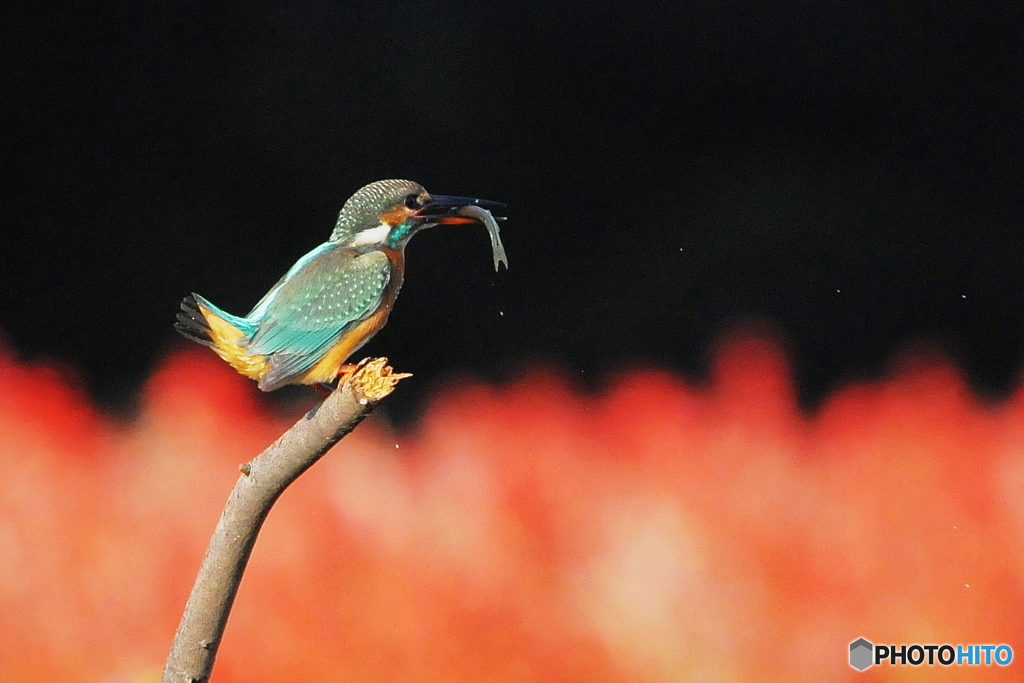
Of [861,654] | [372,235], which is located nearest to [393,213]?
[372,235]

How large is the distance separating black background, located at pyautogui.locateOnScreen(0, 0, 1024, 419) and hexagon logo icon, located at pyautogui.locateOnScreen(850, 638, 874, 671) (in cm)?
54

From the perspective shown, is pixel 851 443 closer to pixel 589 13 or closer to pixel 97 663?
pixel 589 13

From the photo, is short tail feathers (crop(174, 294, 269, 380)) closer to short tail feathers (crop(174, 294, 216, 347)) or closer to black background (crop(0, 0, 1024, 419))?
short tail feathers (crop(174, 294, 216, 347))

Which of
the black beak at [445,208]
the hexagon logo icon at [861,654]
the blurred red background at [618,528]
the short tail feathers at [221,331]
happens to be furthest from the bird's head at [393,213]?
the hexagon logo icon at [861,654]

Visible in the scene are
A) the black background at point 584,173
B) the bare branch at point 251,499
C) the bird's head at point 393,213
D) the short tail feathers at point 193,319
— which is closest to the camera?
the bare branch at point 251,499

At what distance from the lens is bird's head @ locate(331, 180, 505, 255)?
183 centimetres

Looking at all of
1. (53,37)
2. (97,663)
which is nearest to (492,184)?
(53,37)

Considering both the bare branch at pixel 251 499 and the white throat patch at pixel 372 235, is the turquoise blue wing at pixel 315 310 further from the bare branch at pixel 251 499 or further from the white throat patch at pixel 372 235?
the bare branch at pixel 251 499

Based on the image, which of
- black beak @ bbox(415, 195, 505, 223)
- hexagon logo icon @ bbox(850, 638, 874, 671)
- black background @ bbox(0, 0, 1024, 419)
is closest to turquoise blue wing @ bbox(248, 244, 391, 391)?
black beak @ bbox(415, 195, 505, 223)

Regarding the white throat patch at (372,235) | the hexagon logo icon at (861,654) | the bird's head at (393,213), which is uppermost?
the bird's head at (393,213)
